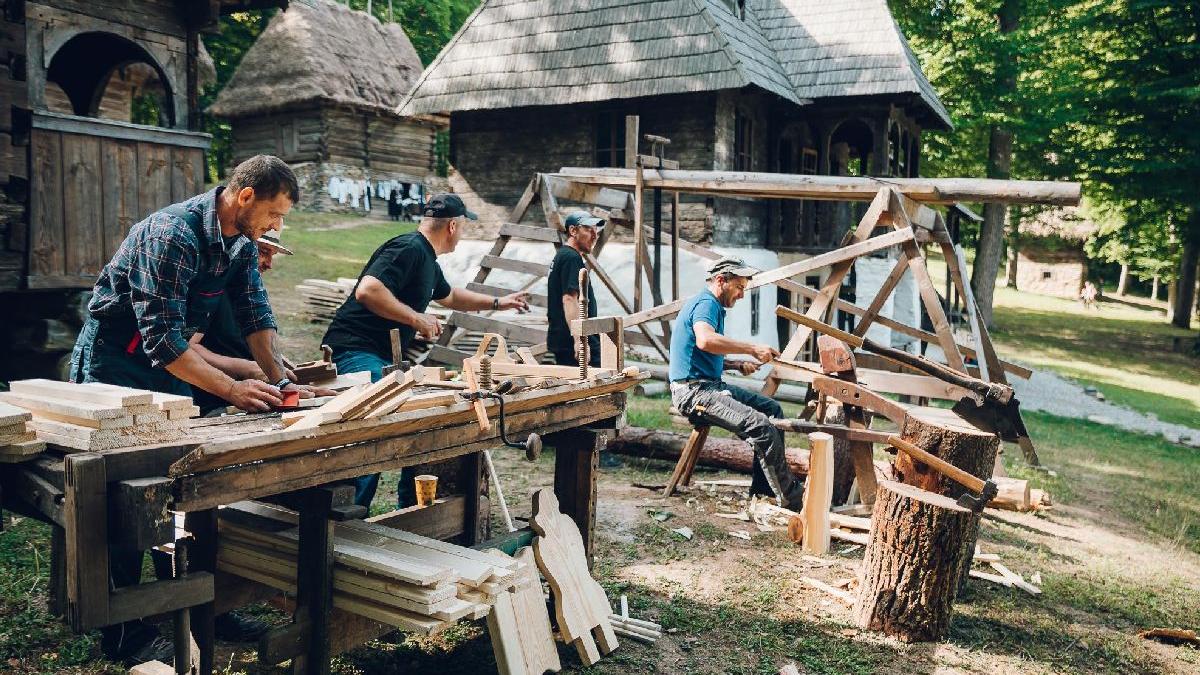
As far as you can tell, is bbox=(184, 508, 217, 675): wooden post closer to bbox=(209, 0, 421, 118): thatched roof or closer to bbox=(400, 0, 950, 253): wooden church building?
bbox=(400, 0, 950, 253): wooden church building

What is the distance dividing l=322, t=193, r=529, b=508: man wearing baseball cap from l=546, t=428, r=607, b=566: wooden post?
0.88 meters

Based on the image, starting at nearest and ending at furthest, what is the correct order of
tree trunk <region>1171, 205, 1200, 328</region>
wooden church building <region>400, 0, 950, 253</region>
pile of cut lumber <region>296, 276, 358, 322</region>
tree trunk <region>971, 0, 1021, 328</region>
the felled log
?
the felled log < pile of cut lumber <region>296, 276, 358, 322</region> < wooden church building <region>400, 0, 950, 253</region> < tree trunk <region>971, 0, 1021, 328</region> < tree trunk <region>1171, 205, 1200, 328</region>

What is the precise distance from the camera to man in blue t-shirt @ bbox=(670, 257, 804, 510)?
6398mm

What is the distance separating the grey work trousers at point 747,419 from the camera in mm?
6391

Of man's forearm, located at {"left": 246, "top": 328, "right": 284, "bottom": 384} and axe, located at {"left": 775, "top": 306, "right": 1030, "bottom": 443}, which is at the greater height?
man's forearm, located at {"left": 246, "top": 328, "right": 284, "bottom": 384}

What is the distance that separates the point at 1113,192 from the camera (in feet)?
70.7

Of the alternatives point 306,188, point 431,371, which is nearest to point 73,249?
point 431,371

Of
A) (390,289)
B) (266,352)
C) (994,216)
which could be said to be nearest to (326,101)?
(994,216)

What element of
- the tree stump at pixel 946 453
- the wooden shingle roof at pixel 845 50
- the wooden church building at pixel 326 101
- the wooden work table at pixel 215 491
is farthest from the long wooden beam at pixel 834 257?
the wooden church building at pixel 326 101

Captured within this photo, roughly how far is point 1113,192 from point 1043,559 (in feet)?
61.2

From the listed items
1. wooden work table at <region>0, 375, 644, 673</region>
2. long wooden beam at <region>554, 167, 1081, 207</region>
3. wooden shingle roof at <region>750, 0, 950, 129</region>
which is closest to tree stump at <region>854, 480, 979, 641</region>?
wooden work table at <region>0, 375, 644, 673</region>

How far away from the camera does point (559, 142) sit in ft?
52.2

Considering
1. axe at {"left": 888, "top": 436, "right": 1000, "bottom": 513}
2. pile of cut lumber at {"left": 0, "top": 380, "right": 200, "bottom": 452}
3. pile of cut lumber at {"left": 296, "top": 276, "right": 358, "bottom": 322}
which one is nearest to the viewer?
pile of cut lumber at {"left": 0, "top": 380, "right": 200, "bottom": 452}

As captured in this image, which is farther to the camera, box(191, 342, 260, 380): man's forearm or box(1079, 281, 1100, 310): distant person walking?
box(1079, 281, 1100, 310): distant person walking
